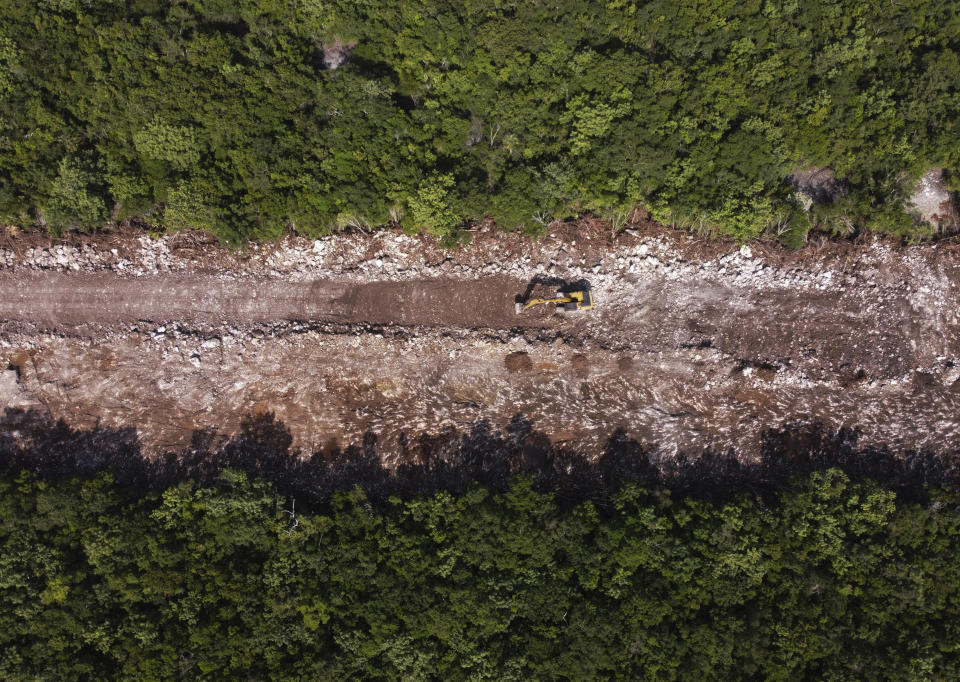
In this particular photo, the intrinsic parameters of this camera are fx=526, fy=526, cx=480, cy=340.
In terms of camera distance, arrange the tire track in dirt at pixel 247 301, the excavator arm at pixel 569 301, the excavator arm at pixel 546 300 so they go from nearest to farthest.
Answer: the excavator arm at pixel 546 300 < the excavator arm at pixel 569 301 < the tire track in dirt at pixel 247 301

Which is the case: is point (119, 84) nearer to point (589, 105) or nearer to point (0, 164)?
point (0, 164)

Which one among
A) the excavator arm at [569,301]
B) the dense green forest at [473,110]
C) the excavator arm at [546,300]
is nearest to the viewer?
the dense green forest at [473,110]

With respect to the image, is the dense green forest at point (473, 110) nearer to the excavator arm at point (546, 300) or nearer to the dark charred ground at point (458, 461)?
the excavator arm at point (546, 300)

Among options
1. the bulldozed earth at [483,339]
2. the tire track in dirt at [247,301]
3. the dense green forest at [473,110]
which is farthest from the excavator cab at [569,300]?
the dense green forest at [473,110]

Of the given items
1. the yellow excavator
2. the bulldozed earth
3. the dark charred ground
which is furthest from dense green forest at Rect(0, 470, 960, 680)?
the yellow excavator

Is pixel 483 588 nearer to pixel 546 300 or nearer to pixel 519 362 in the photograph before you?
pixel 519 362

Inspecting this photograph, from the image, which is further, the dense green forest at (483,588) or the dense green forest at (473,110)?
the dense green forest at (473,110)

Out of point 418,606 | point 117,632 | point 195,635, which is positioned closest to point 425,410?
point 418,606

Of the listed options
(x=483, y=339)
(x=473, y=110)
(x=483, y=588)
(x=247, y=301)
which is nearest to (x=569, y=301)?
(x=483, y=339)
